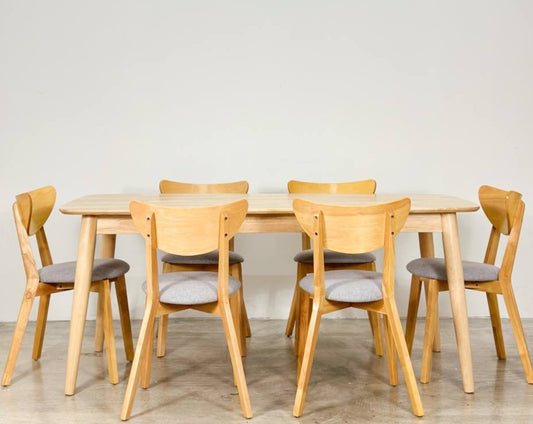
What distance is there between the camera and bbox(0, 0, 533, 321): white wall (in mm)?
4000

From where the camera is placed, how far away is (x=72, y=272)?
2979 millimetres

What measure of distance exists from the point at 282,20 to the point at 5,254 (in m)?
2.35

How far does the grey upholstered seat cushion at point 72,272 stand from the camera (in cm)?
294

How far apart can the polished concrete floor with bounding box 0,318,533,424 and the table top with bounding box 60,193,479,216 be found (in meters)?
0.80

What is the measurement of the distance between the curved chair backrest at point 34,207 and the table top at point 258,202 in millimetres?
177

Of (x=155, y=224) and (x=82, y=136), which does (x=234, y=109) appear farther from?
(x=155, y=224)

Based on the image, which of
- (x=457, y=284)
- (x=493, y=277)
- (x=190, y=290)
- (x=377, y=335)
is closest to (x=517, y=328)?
(x=493, y=277)

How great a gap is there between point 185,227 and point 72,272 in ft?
2.67

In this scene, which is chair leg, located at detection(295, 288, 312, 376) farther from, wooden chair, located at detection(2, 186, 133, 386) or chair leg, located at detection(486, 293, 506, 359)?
chair leg, located at detection(486, 293, 506, 359)

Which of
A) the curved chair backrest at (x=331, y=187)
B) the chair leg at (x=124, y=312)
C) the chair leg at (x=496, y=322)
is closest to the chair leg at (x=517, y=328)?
the chair leg at (x=496, y=322)

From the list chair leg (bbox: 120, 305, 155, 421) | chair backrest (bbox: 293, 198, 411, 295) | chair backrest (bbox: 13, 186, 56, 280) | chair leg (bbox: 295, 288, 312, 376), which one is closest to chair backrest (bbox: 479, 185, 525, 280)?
chair backrest (bbox: 293, 198, 411, 295)

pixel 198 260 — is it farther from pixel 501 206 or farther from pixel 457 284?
pixel 501 206

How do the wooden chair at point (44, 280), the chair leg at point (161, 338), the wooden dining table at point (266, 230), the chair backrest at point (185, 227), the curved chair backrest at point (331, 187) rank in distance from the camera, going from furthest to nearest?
the curved chair backrest at point (331, 187) < the chair leg at point (161, 338) < the wooden chair at point (44, 280) < the wooden dining table at point (266, 230) < the chair backrest at point (185, 227)

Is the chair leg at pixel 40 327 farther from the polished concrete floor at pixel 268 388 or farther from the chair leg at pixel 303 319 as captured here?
the chair leg at pixel 303 319
